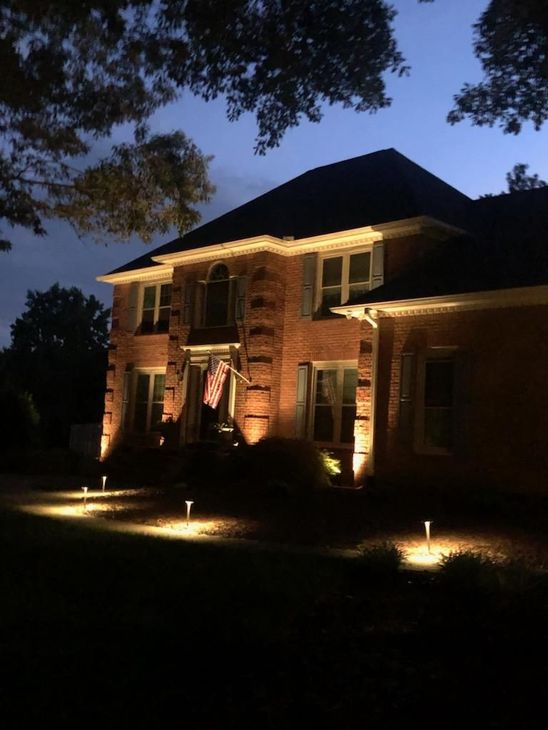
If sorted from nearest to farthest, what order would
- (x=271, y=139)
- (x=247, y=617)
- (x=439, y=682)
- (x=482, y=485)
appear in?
(x=439, y=682) < (x=247, y=617) < (x=271, y=139) < (x=482, y=485)

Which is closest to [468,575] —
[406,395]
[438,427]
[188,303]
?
[438,427]

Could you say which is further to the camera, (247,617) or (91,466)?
(91,466)

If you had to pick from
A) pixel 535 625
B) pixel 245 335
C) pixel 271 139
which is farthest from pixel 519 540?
pixel 245 335

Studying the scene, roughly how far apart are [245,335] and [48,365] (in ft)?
104

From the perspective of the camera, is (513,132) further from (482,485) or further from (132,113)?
(482,485)

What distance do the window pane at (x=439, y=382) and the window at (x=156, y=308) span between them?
9646mm

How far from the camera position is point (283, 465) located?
56.1ft

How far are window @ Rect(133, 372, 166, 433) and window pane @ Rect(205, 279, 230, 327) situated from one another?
2964mm

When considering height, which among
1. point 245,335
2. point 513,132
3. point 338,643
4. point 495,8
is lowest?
point 338,643

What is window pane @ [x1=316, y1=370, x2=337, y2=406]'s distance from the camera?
63.9ft

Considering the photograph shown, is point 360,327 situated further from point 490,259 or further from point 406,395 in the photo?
Answer: point 490,259

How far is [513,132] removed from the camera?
9.45 metres

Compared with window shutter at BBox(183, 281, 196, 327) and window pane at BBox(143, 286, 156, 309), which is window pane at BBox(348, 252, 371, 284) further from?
window pane at BBox(143, 286, 156, 309)

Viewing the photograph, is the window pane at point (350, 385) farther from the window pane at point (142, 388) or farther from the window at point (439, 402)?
the window pane at point (142, 388)
